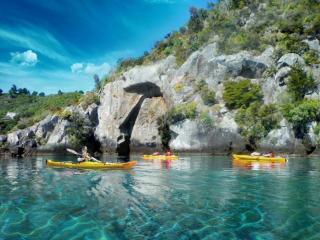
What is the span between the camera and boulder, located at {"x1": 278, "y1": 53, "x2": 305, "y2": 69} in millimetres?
56237

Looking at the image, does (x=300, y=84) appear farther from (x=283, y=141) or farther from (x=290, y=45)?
(x=290, y=45)

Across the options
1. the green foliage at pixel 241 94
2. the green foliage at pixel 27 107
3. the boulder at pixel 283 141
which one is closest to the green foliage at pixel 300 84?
the boulder at pixel 283 141

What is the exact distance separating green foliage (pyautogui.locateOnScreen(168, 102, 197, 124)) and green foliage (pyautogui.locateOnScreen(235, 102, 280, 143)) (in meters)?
6.85

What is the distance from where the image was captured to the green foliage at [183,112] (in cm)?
6041

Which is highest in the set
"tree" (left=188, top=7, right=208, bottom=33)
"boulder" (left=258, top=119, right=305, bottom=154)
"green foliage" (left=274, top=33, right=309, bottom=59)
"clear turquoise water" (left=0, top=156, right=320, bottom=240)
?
"tree" (left=188, top=7, right=208, bottom=33)

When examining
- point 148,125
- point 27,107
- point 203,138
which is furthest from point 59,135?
point 27,107

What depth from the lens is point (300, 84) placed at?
175ft

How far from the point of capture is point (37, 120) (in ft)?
254

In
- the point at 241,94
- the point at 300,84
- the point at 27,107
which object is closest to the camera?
the point at 300,84

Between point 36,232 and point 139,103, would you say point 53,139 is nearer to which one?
point 139,103

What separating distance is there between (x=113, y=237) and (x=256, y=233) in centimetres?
443

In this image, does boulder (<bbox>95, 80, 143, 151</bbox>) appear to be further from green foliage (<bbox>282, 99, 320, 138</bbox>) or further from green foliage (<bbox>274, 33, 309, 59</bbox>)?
green foliage (<bbox>282, 99, 320, 138</bbox>)

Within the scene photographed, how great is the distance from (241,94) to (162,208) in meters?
44.1

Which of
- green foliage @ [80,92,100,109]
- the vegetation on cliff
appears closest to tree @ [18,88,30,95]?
the vegetation on cliff
